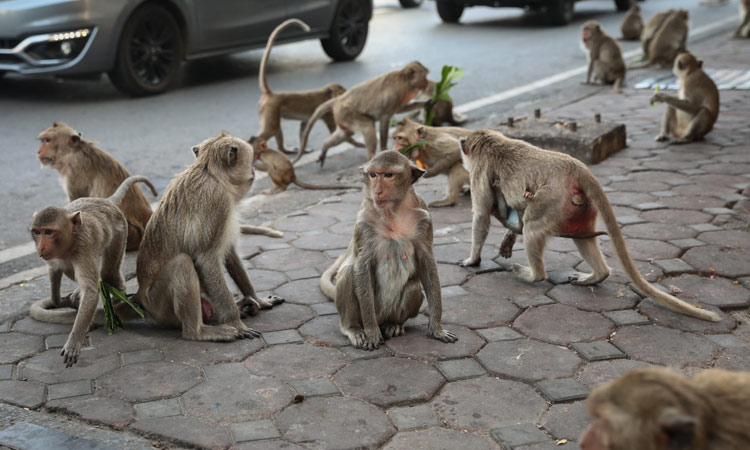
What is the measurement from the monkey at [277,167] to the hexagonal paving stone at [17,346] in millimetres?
2872

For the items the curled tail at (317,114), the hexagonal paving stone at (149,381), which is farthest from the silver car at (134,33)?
the hexagonal paving stone at (149,381)

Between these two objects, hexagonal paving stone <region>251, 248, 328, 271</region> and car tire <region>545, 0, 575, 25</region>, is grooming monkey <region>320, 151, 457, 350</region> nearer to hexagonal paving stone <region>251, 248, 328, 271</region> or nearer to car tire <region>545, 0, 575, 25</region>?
hexagonal paving stone <region>251, 248, 328, 271</region>

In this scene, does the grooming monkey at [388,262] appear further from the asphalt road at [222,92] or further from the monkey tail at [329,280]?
the asphalt road at [222,92]

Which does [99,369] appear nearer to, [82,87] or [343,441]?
[343,441]

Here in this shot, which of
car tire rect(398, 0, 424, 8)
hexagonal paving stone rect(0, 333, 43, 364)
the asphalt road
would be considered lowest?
hexagonal paving stone rect(0, 333, 43, 364)

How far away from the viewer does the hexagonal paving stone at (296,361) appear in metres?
3.68

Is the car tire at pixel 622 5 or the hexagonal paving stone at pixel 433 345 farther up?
the car tire at pixel 622 5

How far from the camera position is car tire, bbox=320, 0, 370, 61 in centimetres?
1220

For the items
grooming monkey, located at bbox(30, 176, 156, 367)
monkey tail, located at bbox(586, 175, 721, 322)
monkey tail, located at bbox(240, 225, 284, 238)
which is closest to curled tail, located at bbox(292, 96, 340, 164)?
monkey tail, located at bbox(240, 225, 284, 238)

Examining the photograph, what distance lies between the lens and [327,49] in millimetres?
12422

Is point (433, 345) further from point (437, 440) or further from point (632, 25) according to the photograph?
point (632, 25)

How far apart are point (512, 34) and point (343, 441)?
42.6 ft

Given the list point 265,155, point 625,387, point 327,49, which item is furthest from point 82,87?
point 625,387

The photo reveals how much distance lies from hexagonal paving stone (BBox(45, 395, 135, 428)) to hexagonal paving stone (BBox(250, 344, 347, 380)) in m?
0.60
